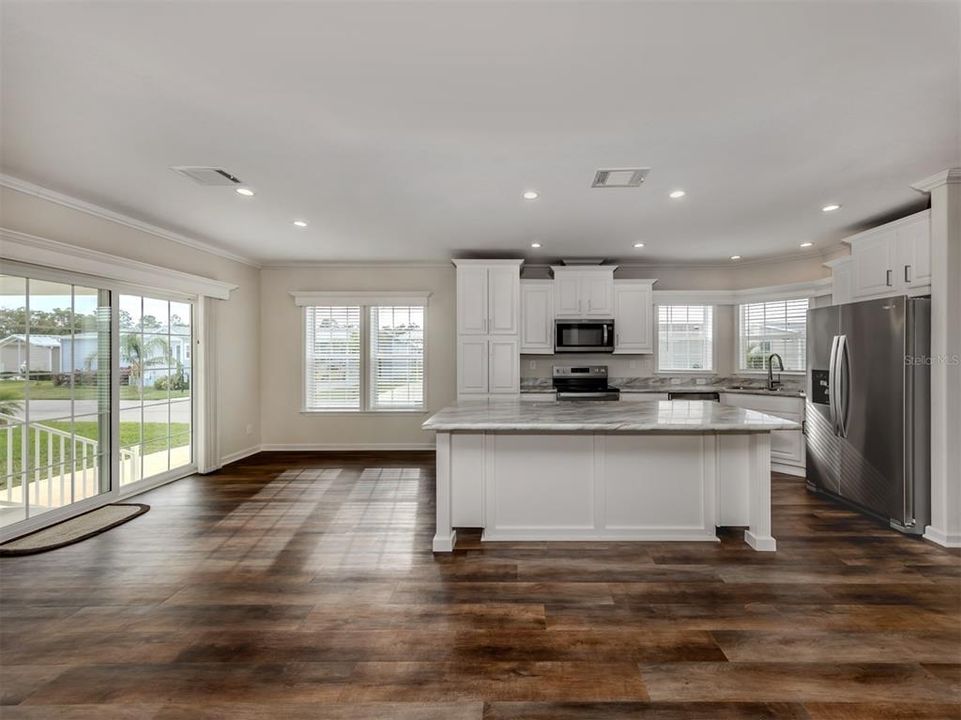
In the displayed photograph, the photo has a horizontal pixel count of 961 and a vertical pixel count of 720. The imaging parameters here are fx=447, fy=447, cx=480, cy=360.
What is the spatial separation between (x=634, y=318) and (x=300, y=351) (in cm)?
448

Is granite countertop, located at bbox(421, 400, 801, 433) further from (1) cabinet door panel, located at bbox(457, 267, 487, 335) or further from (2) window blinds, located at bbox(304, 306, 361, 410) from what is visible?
(2) window blinds, located at bbox(304, 306, 361, 410)

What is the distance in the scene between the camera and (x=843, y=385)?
12.5ft

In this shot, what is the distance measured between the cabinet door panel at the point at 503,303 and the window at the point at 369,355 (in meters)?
1.14

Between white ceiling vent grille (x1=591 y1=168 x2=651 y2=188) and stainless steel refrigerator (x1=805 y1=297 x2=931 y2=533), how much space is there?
2181 mm

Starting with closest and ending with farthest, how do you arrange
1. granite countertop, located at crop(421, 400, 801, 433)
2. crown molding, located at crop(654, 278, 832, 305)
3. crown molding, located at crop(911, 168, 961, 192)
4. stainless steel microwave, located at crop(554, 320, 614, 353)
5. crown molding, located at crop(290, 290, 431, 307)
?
granite countertop, located at crop(421, 400, 801, 433) < crown molding, located at crop(911, 168, 961, 192) < crown molding, located at crop(654, 278, 832, 305) < stainless steel microwave, located at crop(554, 320, 614, 353) < crown molding, located at crop(290, 290, 431, 307)

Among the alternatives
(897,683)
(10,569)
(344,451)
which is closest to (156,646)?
(10,569)

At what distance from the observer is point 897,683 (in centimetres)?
182

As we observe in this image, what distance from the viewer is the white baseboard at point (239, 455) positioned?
543cm

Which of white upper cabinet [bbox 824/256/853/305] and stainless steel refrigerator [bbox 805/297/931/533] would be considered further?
white upper cabinet [bbox 824/256/853/305]

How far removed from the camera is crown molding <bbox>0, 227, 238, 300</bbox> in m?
3.10

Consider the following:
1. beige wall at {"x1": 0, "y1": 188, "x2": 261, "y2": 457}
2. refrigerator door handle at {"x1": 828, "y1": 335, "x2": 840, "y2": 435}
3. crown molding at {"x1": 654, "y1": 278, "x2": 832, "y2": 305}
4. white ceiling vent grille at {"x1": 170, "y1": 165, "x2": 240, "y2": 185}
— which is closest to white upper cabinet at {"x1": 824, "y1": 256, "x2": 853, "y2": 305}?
refrigerator door handle at {"x1": 828, "y1": 335, "x2": 840, "y2": 435}

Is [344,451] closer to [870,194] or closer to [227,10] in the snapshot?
[227,10]

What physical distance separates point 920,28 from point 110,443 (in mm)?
5886

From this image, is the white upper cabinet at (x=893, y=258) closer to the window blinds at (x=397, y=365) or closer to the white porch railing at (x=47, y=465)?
the window blinds at (x=397, y=365)
